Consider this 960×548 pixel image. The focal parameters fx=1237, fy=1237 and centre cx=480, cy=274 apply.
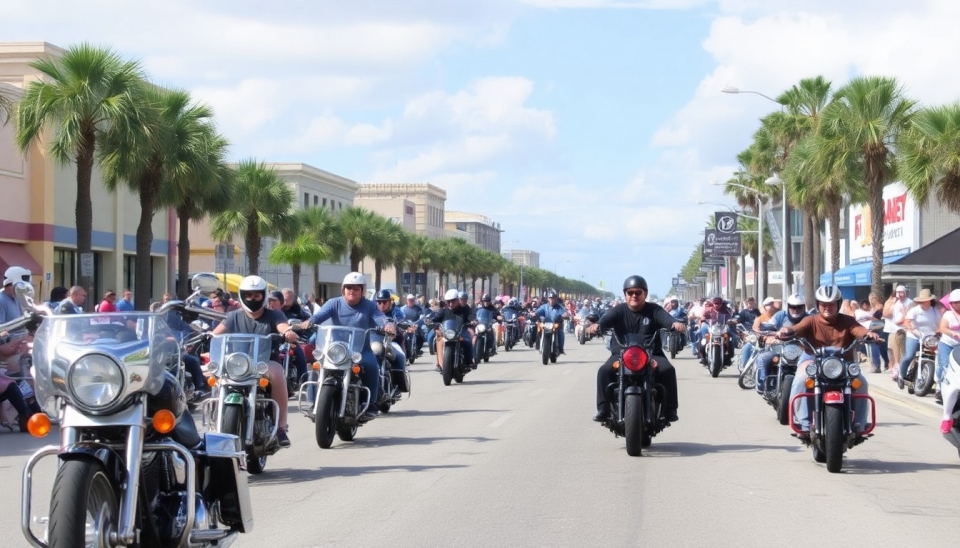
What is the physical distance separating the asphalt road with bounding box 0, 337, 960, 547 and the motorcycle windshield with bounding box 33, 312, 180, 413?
2.24 meters

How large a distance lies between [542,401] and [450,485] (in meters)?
8.94

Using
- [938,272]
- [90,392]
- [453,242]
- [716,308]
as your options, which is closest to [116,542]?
[90,392]

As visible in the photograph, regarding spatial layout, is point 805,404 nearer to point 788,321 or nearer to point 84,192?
point 788,321

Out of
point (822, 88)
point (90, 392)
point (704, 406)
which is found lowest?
point (704, 406)

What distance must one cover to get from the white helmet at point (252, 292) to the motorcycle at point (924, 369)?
1296 cm

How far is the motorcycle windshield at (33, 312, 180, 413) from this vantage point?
5.80m

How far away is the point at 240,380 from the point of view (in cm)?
986

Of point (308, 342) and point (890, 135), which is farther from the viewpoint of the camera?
point (890, 135)

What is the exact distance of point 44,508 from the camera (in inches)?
358

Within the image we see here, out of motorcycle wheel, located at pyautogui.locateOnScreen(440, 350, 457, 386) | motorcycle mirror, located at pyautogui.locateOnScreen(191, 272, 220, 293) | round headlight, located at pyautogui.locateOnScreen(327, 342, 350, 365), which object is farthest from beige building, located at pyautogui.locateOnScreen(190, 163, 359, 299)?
motorcycle mirror, located at pyautogui.locateOnScreen(191, 272, 220, 293)

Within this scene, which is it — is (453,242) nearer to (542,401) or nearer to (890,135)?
(890,135)

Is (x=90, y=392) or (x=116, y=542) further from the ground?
(x=90, y=392)

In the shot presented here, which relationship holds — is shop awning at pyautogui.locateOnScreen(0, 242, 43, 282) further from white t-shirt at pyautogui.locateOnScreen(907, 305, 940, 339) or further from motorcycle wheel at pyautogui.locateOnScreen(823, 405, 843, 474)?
motorcycle wheel at pyautogui.locateOnScreen(823, 405, 843, 474)

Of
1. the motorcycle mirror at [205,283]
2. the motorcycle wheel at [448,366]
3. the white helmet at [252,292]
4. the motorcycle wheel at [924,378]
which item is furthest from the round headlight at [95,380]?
the motorcycle wheel at [924,378]
